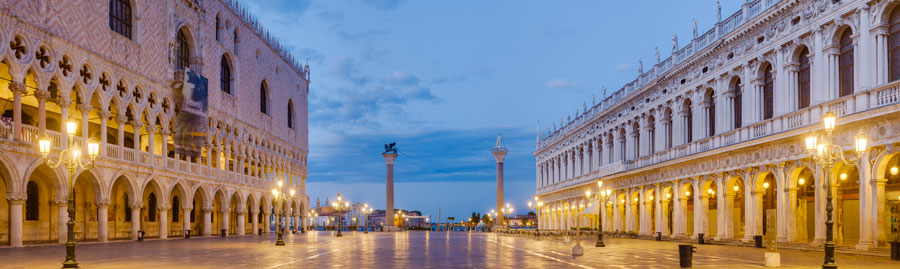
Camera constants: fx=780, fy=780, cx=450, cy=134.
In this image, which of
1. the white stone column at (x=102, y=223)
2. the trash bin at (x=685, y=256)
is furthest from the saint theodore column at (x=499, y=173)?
the trash bin at (x=685, y=256)

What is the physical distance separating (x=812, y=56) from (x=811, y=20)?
145cm

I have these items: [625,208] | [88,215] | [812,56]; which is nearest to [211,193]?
[88,215]

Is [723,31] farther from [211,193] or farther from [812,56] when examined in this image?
[211,193]

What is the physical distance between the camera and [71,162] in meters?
20.3

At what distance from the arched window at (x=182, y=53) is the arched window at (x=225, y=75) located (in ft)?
24.2

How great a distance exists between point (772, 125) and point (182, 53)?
37.0 meters

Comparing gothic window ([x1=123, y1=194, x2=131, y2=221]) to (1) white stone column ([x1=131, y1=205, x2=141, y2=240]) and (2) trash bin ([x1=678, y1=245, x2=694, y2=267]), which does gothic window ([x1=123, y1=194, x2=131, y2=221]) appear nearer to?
(1) white stone column ([x1=131, y1=205, x2=141, y2=240])

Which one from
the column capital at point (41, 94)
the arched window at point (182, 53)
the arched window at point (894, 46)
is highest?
the arched window at point (182, 53)

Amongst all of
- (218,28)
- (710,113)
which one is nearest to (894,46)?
(710,113)

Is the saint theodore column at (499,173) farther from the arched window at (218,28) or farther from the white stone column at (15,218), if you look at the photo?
the white stone column at (15,218)

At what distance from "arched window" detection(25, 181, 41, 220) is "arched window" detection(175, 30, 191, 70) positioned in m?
13.0

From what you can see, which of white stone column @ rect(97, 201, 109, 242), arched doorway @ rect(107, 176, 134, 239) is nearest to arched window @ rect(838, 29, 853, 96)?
white stone column @ rect(97, 201, 109, 242)

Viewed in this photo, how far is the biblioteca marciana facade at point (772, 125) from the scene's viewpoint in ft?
A: 88.3

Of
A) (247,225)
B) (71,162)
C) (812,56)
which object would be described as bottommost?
(247,225)
